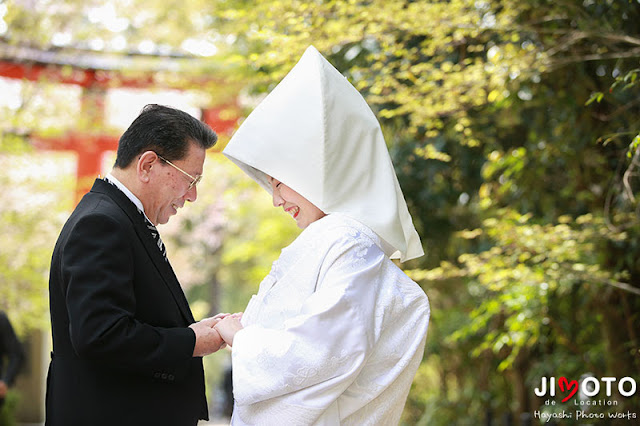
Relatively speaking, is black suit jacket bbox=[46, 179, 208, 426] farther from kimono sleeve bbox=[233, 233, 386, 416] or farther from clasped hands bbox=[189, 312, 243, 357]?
kimono sleeve bbox=[233, 233, 386, 416]

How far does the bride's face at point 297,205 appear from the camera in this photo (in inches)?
84.5

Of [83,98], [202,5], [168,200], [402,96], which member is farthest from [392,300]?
[83,98]

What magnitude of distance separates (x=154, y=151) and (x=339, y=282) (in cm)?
72

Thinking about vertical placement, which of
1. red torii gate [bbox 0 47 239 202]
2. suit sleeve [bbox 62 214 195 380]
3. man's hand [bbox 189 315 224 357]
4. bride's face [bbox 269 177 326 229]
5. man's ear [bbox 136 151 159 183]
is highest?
red torii gate [bbox 0 47 239 202]

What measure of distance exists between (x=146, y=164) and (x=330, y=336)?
79 centimetres

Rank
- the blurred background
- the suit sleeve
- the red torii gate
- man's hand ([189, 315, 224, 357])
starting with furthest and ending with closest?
1. the red torii gate
2. the blurred background
3. man's hand ([189, 315, 224, 357])
4. the suit sleeve

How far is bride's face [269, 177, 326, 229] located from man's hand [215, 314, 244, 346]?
36 centimetres

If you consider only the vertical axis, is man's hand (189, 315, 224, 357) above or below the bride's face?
below

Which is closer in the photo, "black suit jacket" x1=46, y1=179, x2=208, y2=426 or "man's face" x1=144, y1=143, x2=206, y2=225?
"black suit jacket" x1=46, y1=179, x2=208, y2=426

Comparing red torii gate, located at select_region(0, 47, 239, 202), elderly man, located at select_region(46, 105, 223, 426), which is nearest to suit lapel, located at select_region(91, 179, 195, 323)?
elderly man, located at select_region(46, 105, 223, 426)

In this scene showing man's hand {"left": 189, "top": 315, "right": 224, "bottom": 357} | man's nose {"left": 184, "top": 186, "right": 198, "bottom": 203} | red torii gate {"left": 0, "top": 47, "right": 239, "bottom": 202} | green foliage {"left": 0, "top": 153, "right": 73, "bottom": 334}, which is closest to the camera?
man's hand {"left": 189, "top": 315, "right": 224, "bottom": 357}

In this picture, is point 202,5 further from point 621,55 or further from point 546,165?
point 621,55

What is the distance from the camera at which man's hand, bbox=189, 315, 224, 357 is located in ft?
6.76

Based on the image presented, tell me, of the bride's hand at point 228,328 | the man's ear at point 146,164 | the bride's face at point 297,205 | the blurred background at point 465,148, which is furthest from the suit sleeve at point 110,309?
the blurred background at point 465,148
